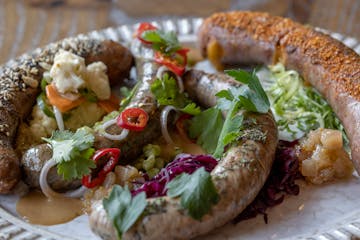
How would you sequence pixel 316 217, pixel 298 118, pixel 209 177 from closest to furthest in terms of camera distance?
pixel 209 177 < pixel 316 217 < pixel 298 118

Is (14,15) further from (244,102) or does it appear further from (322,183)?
(322,183)

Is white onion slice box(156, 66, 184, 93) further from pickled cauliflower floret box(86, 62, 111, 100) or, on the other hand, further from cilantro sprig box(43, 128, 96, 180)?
cilantro sprig box(43, 128, 96, 180)

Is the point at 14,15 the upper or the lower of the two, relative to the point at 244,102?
lower

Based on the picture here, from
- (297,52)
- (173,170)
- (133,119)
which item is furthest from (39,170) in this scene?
(297,52)

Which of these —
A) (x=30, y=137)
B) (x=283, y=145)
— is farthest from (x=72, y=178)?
(x=283, y=145)

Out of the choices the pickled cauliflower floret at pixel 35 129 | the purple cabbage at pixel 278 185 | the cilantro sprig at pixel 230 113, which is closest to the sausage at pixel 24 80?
the pickled cauliflower floret at pixel 35 129

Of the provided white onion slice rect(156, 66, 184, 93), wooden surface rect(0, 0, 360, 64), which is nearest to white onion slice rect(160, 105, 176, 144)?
white onion slice rect(156, 66, 184, 93)

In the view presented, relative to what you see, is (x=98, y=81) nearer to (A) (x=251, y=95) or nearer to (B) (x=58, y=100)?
(B) (x=58, y=100)

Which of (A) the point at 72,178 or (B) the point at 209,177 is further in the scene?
(A) the point at 72,178
